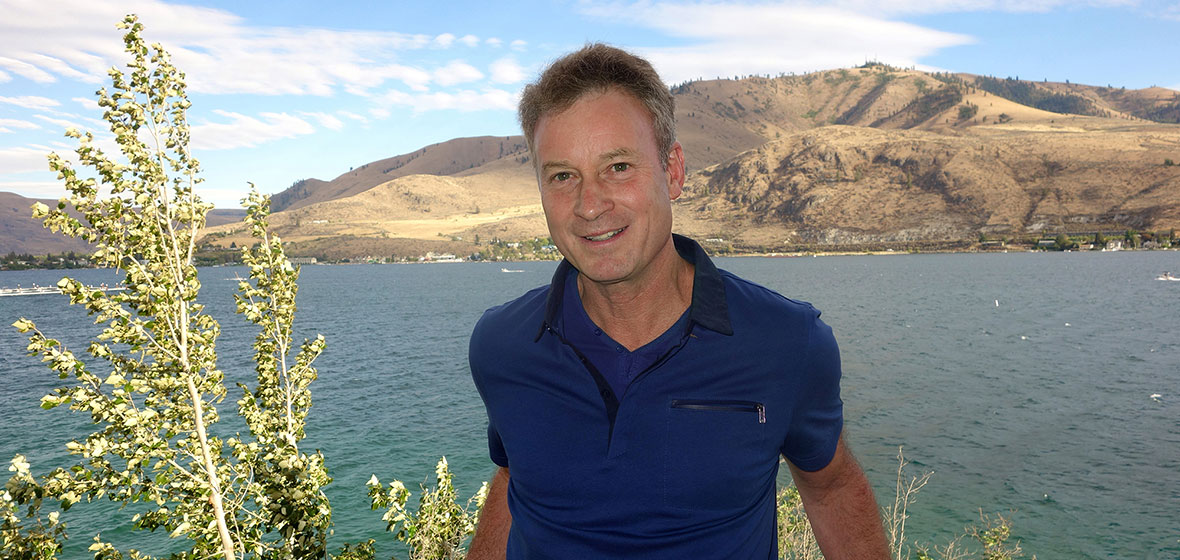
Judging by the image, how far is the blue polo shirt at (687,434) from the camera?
1.89 metres

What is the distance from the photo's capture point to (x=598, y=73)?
2041mm

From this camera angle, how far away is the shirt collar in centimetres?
199

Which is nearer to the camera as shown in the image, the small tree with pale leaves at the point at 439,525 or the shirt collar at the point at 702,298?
the shirt collar at the point at 702,298

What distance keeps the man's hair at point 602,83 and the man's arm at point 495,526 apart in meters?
1.31

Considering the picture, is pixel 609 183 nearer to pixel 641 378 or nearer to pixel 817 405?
pixel 641 378

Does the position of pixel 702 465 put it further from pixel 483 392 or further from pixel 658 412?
pixel 483 392

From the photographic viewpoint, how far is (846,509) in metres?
2.21

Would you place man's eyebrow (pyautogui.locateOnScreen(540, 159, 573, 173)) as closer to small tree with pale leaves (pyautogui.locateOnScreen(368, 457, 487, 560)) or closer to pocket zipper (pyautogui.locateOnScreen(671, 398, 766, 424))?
pocket zipper (pyautogui.locateOnScreen(671, 398, 766, 424))

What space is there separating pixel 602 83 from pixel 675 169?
43 cm

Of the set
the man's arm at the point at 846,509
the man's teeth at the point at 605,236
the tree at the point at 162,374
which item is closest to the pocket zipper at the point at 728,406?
the man's arm at the point at 846,509

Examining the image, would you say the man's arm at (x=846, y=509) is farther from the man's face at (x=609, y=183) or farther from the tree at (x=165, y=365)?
the tree at (x=165, y=365)

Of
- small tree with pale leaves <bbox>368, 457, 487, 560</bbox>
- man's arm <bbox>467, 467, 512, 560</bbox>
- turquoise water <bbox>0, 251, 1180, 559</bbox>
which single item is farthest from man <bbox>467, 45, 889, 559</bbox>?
small tree with pale leaves <bbox>368, 457, 487, 560</bbox>

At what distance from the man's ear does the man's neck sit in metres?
0.26

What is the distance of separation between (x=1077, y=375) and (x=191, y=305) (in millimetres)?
53630
